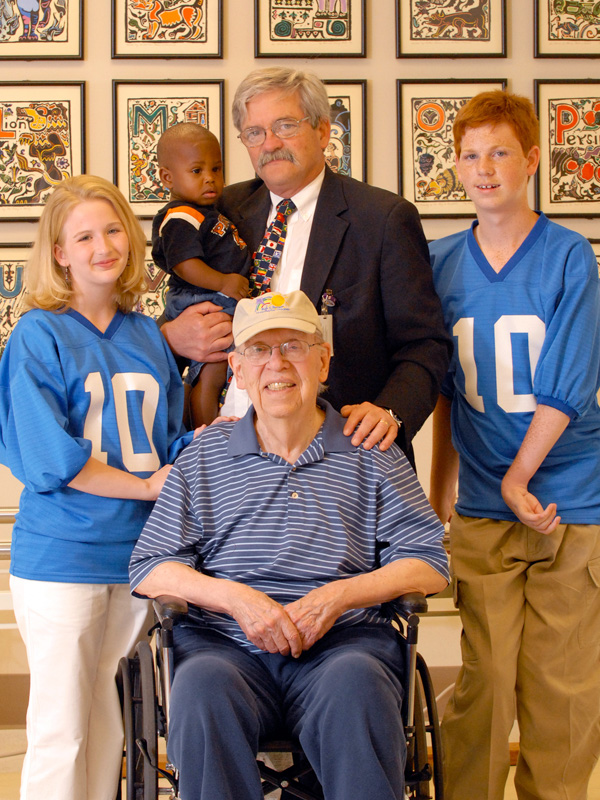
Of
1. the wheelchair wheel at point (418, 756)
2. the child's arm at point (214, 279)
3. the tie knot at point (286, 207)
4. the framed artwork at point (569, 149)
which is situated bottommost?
the wheelchair wheel at point (418, 756)

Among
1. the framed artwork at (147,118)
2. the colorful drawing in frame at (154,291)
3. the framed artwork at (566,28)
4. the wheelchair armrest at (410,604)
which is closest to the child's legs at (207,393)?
the wheelchair armrest at (410,604)

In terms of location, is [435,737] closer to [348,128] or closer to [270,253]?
[270,253]

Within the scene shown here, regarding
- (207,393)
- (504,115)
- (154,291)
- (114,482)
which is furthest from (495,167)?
(154,291)

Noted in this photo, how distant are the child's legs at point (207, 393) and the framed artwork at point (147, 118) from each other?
1.40m

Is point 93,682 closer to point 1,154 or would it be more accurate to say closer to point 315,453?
point 315,453

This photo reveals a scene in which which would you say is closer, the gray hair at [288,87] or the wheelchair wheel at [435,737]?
the wheelchair wheel at [435,737]

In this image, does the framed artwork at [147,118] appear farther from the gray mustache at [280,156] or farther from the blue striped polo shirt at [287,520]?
the blue striped polo shirt at [287,520]

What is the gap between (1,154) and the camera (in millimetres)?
3361

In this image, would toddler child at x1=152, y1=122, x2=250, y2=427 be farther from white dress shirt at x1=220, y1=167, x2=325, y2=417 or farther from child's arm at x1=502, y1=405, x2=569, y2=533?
child's arm at x1=502, y1=405, x2=569, y2=533

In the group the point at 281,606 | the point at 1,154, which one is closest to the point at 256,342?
the point at 281,606

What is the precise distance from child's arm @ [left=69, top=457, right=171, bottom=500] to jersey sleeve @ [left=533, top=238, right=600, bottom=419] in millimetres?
966

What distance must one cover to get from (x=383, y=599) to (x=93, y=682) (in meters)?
0.76

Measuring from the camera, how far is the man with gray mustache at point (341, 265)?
2043 mm

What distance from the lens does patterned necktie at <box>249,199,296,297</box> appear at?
218 cm
